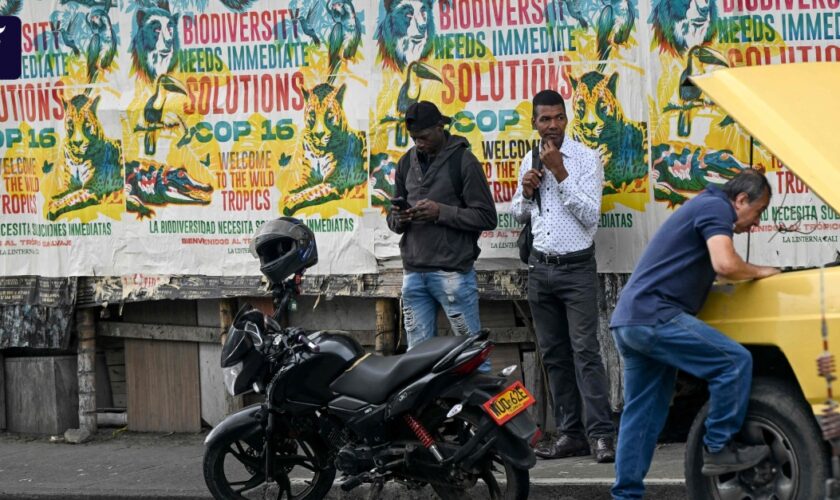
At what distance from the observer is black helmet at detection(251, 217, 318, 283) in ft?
23.8

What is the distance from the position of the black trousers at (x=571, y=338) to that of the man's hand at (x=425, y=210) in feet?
2.06

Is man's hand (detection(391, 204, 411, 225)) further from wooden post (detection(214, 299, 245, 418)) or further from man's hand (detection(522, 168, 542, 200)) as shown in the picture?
wooden post (detection(214, 299, 245, 418))

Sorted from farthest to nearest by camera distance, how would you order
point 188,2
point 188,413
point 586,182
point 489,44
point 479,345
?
point 188,413, point 188,2, point 489,44, point 586,182, point 479,345

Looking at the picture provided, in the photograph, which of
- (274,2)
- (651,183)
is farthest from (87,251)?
(651,183)

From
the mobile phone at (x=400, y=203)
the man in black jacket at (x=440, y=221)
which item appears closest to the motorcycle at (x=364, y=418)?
the mobile phone at (x=400, y=203)

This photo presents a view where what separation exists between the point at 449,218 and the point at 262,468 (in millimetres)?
1834

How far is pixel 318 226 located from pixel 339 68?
103 cm

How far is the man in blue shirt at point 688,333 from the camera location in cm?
601

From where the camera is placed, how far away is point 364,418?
689 centimetres

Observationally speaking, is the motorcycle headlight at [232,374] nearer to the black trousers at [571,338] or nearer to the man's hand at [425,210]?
the man's hand at [425,210]

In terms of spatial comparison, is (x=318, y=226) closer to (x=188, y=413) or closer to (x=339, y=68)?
Answer: (x=339, y=68)

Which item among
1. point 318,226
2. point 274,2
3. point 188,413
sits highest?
point 274,2

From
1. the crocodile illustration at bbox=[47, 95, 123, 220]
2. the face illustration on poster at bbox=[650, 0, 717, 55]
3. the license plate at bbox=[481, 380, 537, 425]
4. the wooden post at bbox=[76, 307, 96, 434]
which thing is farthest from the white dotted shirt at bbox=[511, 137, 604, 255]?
the wooden post at bbox=[76, 307, 96, 434]

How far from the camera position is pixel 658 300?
20.4 ft
